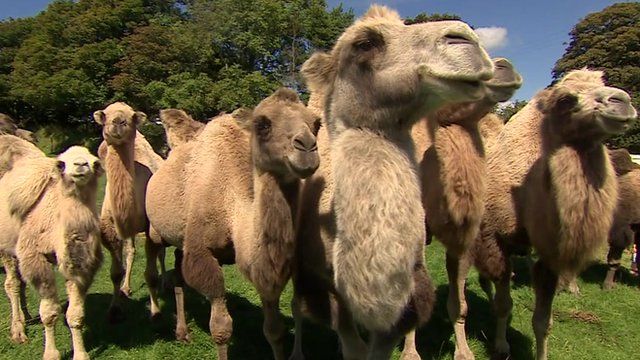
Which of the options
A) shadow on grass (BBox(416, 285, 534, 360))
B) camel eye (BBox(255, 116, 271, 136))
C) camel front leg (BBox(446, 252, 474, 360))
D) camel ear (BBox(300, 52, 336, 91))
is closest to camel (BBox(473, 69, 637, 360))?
camel front leg (BBox(446, 252, 474, 360))

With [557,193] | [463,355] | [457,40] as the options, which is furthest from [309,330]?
[457,40]

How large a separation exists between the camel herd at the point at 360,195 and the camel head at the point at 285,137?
15mm

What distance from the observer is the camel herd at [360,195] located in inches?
104

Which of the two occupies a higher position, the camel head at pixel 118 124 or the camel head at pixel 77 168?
the camel head at pixel 118 124

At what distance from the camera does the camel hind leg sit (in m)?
4.26

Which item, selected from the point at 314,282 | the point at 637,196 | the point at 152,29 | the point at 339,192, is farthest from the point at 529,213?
the point at 152,29

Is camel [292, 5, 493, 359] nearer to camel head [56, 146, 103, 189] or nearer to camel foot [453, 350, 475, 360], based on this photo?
camel foot [453, 350, 475, 360]

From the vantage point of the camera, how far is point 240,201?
427 centimetres

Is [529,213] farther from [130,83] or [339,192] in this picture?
[130,83]

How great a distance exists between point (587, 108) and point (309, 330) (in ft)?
14.2

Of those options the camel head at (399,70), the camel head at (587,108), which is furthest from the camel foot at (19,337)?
the camel head at (587,108)

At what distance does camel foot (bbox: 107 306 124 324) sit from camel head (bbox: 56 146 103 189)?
2.25 meters

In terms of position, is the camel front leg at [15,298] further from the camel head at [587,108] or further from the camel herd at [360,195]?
the camel head at [587,108]

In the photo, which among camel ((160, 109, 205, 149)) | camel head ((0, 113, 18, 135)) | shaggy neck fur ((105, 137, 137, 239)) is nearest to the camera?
shaggy neck fur ((105, 137, 137, 239))
